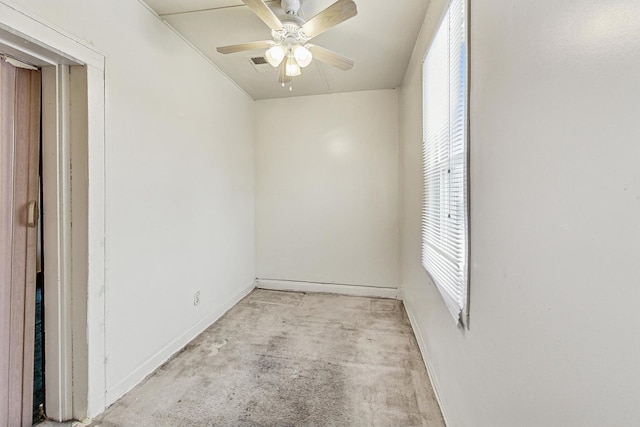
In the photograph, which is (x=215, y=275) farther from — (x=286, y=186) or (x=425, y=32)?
(x=425, y=32)

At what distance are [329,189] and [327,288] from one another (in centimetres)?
128

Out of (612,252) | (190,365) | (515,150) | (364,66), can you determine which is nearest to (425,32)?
(364,66)

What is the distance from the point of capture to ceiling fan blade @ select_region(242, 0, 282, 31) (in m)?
1.53

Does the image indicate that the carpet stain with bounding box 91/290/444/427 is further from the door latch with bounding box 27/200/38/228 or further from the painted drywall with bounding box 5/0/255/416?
the door latch with bounding box 27/200/38/228

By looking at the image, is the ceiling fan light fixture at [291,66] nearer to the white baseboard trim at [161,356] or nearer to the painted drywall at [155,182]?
the painted drywall at [155,182]

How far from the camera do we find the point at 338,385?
5.95 ft

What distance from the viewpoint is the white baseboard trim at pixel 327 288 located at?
11.2ft

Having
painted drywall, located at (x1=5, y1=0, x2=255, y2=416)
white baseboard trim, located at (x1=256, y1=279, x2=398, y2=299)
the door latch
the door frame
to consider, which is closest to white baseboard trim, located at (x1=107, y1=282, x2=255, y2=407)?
painted drywall, located at (x1=5, y1=0, x2=255, y2=416)

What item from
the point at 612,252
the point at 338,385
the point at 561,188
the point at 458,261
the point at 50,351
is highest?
the point at 561,188

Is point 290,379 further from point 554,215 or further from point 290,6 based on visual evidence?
point 290,6

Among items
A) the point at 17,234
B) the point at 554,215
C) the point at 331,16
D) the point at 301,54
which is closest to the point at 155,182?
the point at 17,234

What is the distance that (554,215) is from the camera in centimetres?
65

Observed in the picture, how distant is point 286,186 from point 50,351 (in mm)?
2625

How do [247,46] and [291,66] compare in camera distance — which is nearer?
[247,46]
